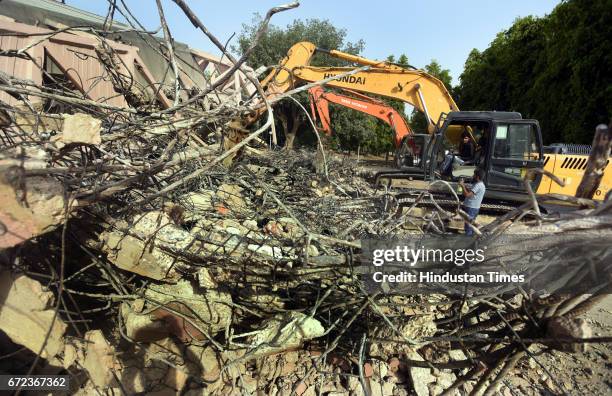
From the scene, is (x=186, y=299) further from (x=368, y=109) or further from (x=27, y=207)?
(x=368, y=109)

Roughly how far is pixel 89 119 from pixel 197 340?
5.10 ft

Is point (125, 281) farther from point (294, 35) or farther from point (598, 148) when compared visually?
point (294, 35)

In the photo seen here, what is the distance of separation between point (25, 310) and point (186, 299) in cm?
81

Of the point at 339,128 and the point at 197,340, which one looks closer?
the point at 197,340

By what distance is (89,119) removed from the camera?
163 cm

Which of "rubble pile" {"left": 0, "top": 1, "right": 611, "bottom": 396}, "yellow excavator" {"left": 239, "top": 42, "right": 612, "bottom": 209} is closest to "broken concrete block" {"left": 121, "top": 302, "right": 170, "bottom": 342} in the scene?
"rubble pile" {"left": 0, "top": 1, "right": 611, "bottom": 396}

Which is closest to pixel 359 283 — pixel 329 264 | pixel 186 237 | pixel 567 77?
pixel 329 264

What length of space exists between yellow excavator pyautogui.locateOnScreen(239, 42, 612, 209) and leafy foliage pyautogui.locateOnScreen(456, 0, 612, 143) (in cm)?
890

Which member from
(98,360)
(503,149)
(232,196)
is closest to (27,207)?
(98,360)

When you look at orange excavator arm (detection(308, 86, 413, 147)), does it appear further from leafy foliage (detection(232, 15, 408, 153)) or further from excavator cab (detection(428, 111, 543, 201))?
leafy foliage (detection(232, 15, 408, 153))

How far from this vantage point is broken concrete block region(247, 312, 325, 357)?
2264 mm

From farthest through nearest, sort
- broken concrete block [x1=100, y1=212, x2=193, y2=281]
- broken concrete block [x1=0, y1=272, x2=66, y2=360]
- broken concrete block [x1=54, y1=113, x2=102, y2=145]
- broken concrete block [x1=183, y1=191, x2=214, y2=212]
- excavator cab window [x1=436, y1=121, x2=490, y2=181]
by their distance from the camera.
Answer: excavator cab window [x1=436, y1=121, x2=490, y2=181] → broken concrete block [x1=183, y1=191, x2=214, y2=212] → broken concrete block [x1=100, y1=212, x2=193, y2=281] → broken concrete block [x1=0, y1=272, x2=66, y2=360] → broken concrete block [x1=54, y1=113, x2=102, y2=145]

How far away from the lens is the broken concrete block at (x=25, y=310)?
172 centimetres

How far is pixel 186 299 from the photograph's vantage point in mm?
2230
